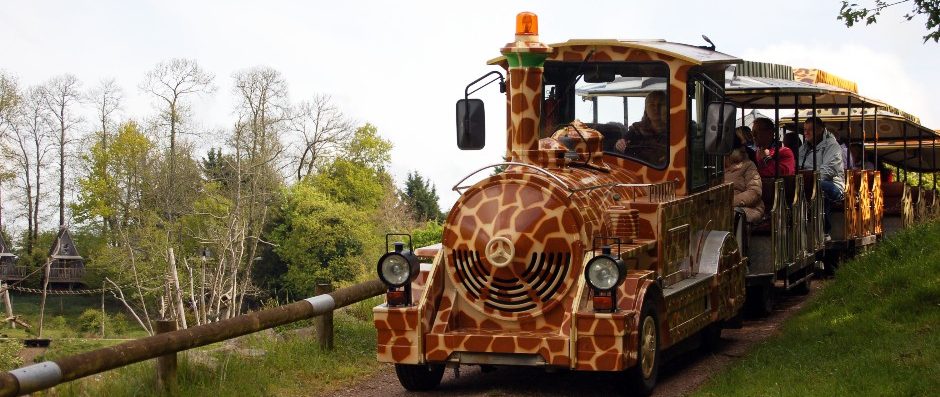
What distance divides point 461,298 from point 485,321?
10.6 inches

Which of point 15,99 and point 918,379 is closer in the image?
point 918,379

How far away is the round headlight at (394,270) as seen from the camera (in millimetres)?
10812

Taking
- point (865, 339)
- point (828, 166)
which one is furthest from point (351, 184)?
point (865, 339)

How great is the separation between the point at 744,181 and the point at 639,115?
12.3 ft

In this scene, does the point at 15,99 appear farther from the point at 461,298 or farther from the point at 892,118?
the point at 461,298

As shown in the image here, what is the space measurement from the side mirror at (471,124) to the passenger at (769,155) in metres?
5.63

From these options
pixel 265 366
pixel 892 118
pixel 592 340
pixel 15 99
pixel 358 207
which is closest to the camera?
pixel 592 340

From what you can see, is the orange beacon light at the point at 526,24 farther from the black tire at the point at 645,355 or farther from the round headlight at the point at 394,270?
the black tire at the point at 645,355

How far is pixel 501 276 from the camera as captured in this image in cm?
1073

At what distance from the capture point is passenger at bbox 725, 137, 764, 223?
15719mm

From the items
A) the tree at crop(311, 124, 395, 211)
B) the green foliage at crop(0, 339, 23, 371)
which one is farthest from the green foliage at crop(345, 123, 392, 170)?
the green foliage at crop(0, 339, 23, 371)

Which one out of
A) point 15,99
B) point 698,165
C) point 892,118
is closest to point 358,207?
point 15,99

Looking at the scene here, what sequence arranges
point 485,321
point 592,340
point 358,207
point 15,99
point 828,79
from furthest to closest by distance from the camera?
point 358,207, point 15,99, point 828,79, point 485,321, point 592,340

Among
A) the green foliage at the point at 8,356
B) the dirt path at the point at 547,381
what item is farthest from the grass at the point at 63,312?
the dirt path at the point at 547,381
